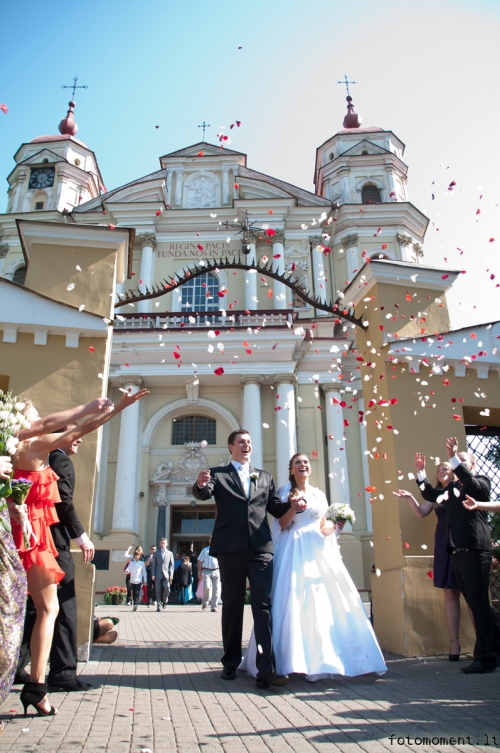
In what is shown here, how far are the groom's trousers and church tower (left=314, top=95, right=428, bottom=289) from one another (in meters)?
20.7

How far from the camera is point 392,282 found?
332 inches

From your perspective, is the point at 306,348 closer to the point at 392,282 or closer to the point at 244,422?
the point at 244,422

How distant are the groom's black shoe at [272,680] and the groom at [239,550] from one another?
12 cm

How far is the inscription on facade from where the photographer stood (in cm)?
2512

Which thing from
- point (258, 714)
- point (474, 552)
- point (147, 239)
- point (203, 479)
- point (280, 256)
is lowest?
point (258, 714)

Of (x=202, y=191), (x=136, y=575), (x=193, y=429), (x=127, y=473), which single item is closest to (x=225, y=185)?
(x=202, y=191)

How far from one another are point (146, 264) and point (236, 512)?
2072 cm

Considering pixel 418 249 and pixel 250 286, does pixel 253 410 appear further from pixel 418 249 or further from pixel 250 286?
pixel 418 249

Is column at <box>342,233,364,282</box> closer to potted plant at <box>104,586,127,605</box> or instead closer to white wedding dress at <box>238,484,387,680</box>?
potted plant at <box>104,586,127,605</box>

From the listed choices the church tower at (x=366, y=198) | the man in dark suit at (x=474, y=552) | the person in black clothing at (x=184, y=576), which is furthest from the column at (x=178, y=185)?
the man in dark suit at (x=474, y=552)

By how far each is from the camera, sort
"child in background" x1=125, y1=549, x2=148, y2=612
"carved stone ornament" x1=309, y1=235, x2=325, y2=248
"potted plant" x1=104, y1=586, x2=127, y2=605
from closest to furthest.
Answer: "child in background" x1=125, y1=549, x2=148, y2=612 → "potted plant" x1=104, y1=586, x2=127, y2=605 → "carved stone ornament" x1=309, y1=235, x2=325, y2=248

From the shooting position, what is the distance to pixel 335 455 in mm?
21312

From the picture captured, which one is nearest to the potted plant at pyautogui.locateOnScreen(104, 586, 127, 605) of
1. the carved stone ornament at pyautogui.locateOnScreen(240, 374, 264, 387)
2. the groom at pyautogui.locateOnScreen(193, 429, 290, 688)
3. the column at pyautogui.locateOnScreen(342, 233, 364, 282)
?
the carved stone ornament at pyautogui.locateOnScreen(240, 374, 264, 387)

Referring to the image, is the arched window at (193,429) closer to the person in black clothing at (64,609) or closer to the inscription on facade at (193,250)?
the inscription on facade at (193,250)
